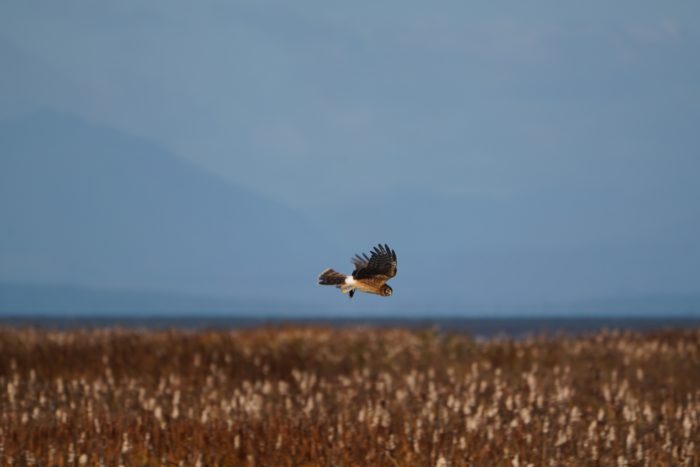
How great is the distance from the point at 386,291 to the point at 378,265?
0.13 m

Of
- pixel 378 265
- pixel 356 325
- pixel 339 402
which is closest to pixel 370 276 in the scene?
pixel 378 265

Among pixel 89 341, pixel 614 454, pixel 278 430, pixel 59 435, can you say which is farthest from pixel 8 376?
pixel 614 454

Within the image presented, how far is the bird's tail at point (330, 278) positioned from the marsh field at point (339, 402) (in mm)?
4670

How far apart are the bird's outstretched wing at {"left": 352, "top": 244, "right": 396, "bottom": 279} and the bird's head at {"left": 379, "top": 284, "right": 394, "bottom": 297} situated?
1.4 inches

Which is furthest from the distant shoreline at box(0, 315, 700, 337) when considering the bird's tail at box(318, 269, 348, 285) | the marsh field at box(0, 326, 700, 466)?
the bird's tail at box(318, 269, 348, 285)

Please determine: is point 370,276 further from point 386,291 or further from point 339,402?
point 339,402

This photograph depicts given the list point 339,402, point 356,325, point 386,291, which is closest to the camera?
point 386,291

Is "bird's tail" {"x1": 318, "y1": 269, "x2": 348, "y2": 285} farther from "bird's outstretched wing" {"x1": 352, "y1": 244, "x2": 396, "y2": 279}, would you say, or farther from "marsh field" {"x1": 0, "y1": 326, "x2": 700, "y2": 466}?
"marsh field" {"x1": 0, "y1": 326, "x2": 700, "y2": 466}

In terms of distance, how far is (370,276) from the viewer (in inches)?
120

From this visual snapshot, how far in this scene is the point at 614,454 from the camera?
379 inches

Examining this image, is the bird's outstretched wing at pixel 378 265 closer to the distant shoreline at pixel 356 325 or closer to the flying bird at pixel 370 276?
the flying bird at pixel 370 276

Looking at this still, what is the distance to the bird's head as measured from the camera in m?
2.93

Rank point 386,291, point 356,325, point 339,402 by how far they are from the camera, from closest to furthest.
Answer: point 386,291 < point 339,402 < point 356,325

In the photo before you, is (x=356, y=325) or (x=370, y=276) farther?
(x=356, y=325)
